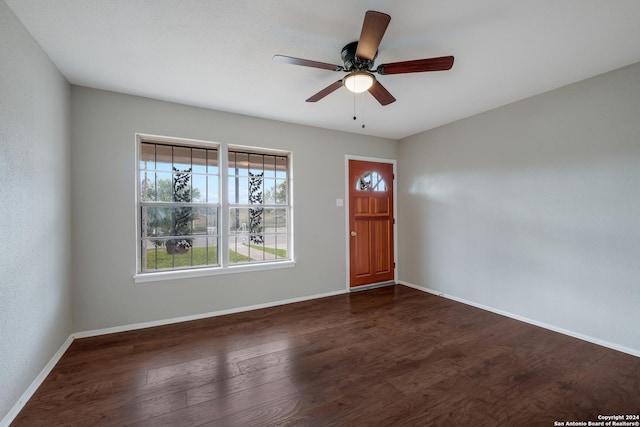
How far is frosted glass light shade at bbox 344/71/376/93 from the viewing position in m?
2.07

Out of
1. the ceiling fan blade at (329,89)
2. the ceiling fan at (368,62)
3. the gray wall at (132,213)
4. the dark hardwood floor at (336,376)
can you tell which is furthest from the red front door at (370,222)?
the ceiling fan at (368,62)

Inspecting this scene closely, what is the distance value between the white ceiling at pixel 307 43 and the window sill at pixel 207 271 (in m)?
2.06

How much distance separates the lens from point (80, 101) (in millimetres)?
2760

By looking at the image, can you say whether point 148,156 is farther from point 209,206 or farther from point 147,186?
point 209,206

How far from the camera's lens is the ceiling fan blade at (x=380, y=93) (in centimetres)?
226

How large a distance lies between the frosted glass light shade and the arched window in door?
2.39 m

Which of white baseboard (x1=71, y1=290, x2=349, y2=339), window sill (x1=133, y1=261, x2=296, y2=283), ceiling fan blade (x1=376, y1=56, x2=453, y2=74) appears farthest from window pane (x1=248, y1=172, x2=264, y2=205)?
ceiling fan blade (x1=376, y1=56, x2=453, y2=74)

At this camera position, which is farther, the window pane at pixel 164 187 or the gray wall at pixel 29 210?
the window pane at pixel 164 187

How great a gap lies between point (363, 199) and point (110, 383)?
12.5 ft

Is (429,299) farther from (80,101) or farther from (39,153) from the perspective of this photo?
(80,101)

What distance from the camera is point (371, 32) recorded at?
1.65m

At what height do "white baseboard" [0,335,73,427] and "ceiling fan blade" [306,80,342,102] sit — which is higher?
"ceiling fan blade" [306,80,342,102]

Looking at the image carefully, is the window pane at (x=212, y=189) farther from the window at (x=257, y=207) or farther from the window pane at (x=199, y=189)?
the window at (x=257, y=207)

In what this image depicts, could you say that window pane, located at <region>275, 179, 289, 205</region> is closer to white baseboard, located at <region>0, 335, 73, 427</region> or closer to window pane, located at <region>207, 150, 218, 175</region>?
window pane, located at <region>207, 150, 218, 175</region>
